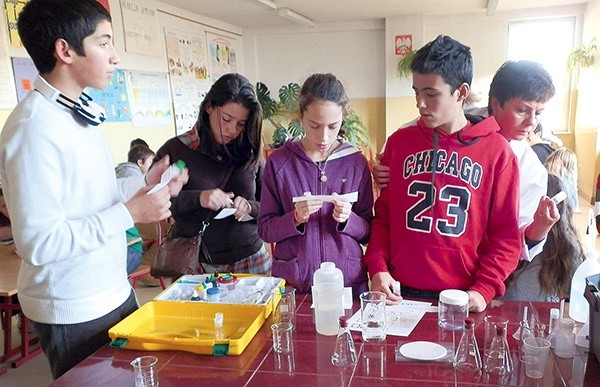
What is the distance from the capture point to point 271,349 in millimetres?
1244

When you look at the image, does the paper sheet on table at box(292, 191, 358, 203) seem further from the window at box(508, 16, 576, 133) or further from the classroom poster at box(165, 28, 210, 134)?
the window at box(508, 16, 576, 133)

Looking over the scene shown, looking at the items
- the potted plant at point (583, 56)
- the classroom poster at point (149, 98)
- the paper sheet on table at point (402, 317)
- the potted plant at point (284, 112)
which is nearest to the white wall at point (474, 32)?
the potted plant at point (284, 112)

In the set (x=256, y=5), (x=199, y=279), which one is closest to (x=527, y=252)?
(x=199, y=279)

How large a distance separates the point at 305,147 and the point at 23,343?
2230 millimetres

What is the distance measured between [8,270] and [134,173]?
3.18 ft

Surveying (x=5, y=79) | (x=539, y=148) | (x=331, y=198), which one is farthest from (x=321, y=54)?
(x=331, y=198)

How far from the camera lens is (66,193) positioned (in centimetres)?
121

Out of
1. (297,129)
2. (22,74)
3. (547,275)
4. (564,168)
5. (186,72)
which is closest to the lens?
(547,275)

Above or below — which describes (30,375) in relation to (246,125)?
below

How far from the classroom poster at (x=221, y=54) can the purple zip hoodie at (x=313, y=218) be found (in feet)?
19.3

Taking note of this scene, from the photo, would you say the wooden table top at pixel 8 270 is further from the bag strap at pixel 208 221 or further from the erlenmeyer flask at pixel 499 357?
the erlenmeyer flask at pixel 499 357

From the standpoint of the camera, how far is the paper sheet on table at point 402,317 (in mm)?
1308

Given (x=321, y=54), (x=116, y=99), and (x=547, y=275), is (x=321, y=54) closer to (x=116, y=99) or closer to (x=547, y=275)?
(x=116, y=99)

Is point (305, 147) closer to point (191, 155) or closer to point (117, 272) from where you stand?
point (191, 155)
